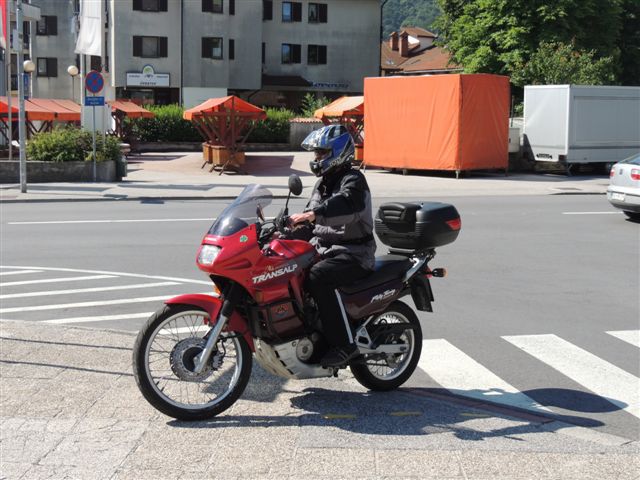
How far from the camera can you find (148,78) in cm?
6372

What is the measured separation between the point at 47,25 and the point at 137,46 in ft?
40.6

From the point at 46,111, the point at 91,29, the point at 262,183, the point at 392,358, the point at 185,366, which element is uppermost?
the point at 91,29

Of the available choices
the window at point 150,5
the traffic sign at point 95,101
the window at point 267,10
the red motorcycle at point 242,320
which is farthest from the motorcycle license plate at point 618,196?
the window at point 267,10

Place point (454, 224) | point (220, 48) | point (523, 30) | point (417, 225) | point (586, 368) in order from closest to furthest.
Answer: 1. point (417, 225)
2. point (454, 224)
3. point (586, 368)
4. point (523, 30)
5. point (220, 48)

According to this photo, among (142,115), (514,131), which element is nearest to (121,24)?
(142,115)

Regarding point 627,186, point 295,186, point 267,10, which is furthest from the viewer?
point 267,10

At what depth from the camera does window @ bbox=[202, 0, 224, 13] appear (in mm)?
63781

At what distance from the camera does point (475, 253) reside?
13.9 m

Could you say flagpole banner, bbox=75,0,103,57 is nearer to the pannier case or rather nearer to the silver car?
the silver car

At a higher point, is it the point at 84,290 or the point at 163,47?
the point at 163,47

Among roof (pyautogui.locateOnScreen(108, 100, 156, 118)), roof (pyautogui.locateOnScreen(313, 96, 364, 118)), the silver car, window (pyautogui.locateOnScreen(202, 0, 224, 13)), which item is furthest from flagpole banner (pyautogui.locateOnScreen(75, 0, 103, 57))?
window (pyautogui.locateOnScreen(202, 0, 224, 13))

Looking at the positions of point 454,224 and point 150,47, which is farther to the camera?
point 150,47

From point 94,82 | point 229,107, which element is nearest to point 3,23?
point 94,82

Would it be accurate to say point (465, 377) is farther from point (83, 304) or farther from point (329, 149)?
point (83, 304)
